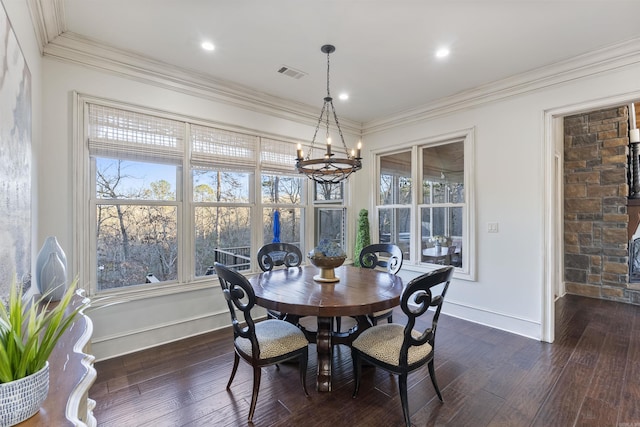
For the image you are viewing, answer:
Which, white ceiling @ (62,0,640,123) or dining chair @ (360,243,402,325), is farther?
dining chair @ (360,243,402,325)

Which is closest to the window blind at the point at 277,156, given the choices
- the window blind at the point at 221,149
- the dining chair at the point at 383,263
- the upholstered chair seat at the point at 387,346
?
the window blind at the point at 221,149

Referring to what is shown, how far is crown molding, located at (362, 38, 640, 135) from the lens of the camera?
2.80 meters

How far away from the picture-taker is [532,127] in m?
3.37

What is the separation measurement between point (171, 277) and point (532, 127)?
14.5 ft

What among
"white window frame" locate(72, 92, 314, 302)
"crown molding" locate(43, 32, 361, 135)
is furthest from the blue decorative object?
"crown molding" locate(43, 32, 361, 135)

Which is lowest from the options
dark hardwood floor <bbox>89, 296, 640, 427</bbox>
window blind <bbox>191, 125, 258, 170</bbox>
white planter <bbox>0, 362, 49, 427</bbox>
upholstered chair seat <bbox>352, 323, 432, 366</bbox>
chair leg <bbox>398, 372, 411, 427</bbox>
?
dark hardwood floor <bbox>89, 296, 640, 427</bbox>

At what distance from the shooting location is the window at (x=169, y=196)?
2900 millimetres

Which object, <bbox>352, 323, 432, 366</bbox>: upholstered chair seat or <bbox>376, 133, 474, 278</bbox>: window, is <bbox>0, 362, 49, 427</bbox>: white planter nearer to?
<bbox>352, 323, 432, 366</bbox>: upholstered chair seat

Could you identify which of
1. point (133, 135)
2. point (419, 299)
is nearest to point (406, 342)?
point (419, 299)

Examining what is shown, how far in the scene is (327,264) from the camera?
2660 mm

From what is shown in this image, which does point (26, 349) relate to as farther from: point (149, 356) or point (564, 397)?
point (564, 397)

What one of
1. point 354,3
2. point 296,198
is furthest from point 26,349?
point 296,198

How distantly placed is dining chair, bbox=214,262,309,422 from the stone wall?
534 cm

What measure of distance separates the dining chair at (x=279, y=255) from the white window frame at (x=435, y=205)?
2.00 meters
